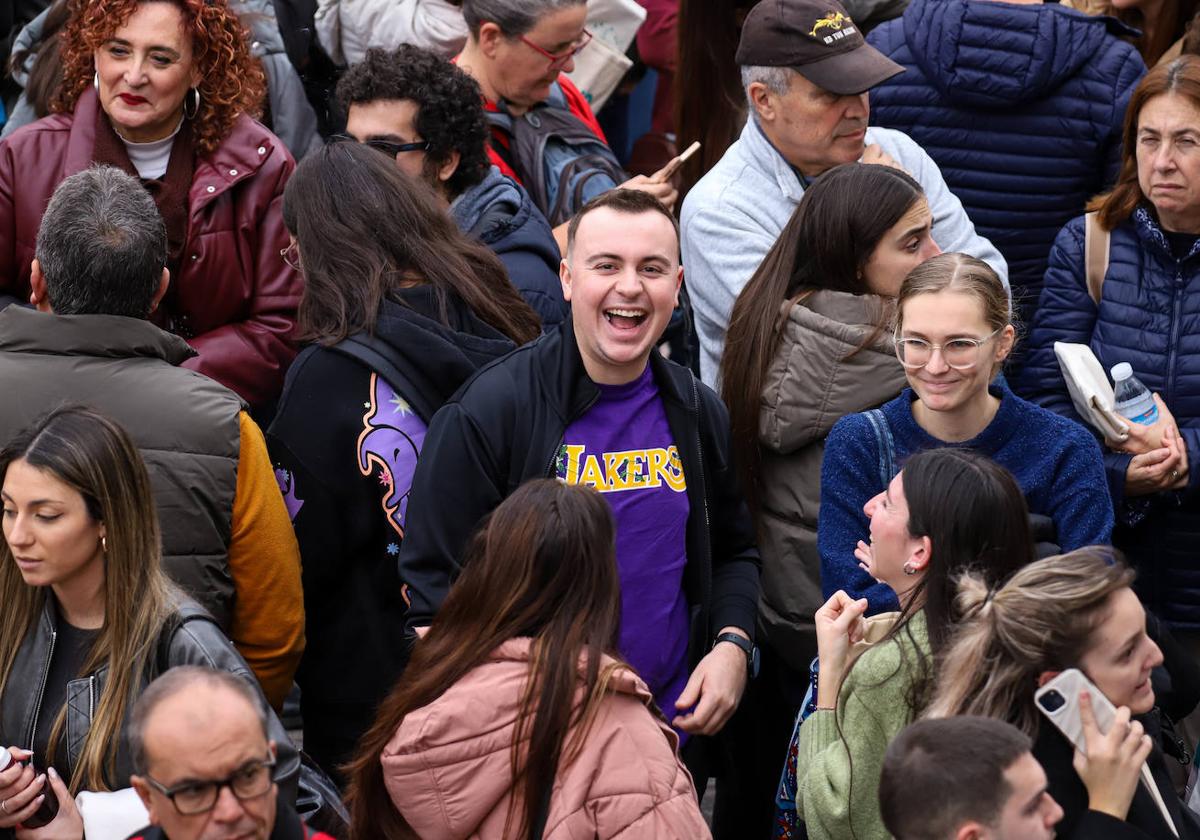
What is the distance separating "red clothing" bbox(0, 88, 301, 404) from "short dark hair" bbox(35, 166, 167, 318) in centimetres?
82

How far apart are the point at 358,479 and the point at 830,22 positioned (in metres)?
2.15

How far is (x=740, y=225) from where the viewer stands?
16.2 ft

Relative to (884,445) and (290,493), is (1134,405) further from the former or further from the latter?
(290,493)

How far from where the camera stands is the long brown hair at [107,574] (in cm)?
329

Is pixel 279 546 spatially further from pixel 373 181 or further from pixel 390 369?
pixel 373 181

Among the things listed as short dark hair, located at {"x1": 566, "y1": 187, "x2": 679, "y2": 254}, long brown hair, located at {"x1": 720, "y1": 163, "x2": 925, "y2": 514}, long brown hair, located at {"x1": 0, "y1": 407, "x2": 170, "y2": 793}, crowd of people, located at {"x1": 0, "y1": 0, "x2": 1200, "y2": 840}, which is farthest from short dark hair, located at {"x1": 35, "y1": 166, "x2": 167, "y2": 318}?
long brown hair, located at {"x1": 720, "y1": 163, "x2": 925, "y2": 514}

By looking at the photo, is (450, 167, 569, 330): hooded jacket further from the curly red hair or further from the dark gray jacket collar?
the dark gray jacket collar

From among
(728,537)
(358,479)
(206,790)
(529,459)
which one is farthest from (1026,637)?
(358,479)

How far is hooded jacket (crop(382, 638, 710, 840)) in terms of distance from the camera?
3115mm

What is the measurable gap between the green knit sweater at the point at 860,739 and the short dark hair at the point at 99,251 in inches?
72.2

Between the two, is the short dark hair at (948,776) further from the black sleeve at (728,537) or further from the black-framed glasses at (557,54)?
the black-framed glasses at (557,54)

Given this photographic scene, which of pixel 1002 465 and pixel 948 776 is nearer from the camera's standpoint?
pixel 948 776

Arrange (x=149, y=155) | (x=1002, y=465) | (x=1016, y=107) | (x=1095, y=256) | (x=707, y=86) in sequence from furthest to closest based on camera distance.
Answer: (x=707, y=86), (x=1016, y=107), (x=1095, y=256), (x=149, y=155), (x=1002, y=465)

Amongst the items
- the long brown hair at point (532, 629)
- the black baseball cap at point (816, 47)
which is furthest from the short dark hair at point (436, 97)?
the long brown hair at point (532, 629)
